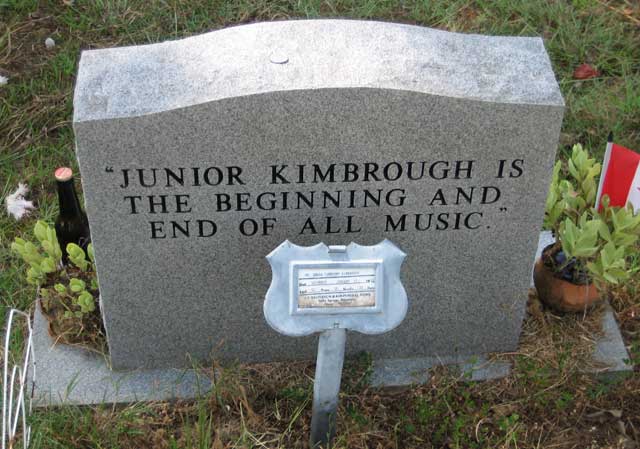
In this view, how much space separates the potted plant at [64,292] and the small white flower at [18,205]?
29.2 inches

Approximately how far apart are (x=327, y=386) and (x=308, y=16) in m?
2.63

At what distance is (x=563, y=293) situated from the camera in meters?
3.44

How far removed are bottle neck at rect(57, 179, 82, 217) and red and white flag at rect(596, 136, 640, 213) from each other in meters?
1.97

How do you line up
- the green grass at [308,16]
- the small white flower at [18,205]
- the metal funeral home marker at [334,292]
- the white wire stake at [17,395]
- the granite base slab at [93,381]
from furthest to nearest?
1. the small white flower at [18,205]
2. the granite base slab at [93,381]
3. the green grass at [308,16]
4. the white wire stake at [17,395]
5. the metal funeral home marker at [334,292]

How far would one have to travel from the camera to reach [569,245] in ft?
10.6

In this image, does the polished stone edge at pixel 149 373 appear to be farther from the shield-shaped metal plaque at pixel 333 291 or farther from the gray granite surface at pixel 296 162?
the shield-shaped metal plaque at pixel 333 291

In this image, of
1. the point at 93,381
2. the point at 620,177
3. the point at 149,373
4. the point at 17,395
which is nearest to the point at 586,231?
the point at 620,177

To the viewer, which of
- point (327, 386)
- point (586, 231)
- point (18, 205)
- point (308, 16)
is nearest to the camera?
point (327, 386)

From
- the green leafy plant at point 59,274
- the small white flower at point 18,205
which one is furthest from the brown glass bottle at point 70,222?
the small white flower at point 18,205

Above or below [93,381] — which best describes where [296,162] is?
above

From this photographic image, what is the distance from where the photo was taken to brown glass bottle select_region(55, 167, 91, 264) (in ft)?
11.2

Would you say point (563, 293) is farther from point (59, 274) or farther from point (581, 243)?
point (59, 274)

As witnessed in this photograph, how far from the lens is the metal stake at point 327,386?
267 centimetres

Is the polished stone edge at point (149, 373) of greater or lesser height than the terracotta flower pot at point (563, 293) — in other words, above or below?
below
